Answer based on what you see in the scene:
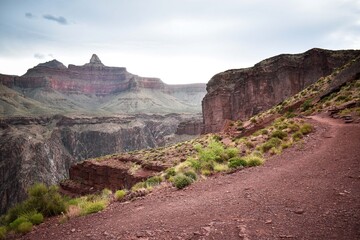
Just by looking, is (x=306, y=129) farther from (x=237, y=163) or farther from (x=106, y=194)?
(x=106, y=194)

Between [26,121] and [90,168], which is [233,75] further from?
[26,121]

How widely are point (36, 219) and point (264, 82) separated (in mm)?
52408

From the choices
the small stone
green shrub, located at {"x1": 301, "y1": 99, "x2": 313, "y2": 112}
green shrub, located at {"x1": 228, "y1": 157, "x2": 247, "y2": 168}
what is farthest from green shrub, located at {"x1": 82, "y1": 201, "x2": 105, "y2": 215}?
green shrub, located at {"x1": 301, "y1": 99, "x2": 313, "y2": 112}

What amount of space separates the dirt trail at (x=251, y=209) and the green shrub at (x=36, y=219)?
337 mm

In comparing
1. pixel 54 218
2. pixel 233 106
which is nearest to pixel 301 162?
pixel 54 218

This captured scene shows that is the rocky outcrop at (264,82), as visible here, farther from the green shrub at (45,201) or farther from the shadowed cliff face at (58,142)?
the green shrub at (45,201)

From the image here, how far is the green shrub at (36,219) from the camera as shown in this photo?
8.18m

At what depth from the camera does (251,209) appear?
657cm

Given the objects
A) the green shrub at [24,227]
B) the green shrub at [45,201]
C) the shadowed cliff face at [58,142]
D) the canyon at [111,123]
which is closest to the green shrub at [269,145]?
the green shrub at [45,201]

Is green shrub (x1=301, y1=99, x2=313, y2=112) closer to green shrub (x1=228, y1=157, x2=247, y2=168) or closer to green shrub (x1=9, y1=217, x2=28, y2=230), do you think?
green shrub (x1=228, y1=157, x2=247, y2=168)

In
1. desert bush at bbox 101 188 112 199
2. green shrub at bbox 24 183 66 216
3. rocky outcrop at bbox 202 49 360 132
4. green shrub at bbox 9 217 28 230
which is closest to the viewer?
green shrub at bbox 9 217 28 230

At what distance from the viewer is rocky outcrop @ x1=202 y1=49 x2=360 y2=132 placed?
156 feet

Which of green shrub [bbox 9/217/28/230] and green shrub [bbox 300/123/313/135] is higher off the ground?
green shrub [bbox 300/123/313/135]

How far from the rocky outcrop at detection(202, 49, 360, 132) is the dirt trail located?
4251 cm
